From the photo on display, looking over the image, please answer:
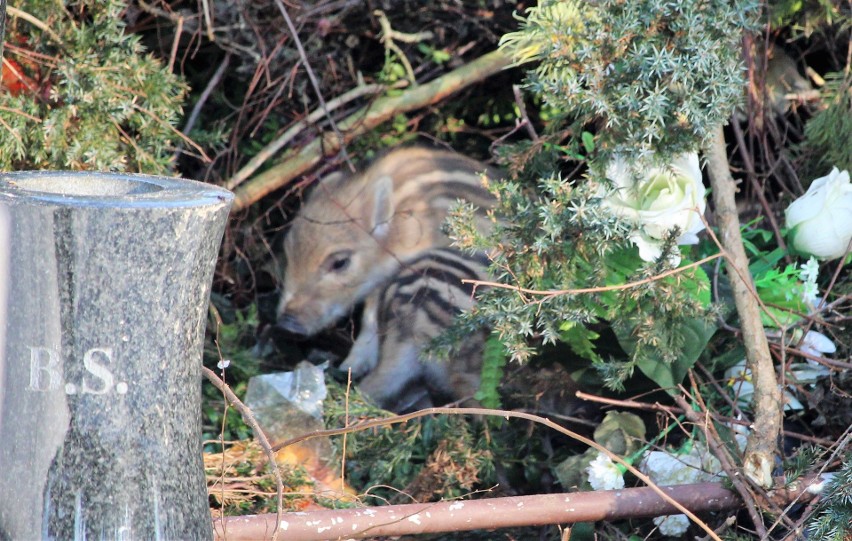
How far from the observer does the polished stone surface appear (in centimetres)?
103

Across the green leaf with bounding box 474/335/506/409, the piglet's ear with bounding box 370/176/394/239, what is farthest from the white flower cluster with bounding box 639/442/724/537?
the piglet's ear with bounding box 370/176/394/239

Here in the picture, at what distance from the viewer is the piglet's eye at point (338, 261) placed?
2814 mm

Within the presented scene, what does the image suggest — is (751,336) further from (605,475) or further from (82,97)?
(82,97)

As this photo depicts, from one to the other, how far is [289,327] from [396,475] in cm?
78

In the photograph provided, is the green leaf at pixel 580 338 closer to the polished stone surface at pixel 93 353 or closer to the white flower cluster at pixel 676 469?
the white flower cluster at pixel 676 469

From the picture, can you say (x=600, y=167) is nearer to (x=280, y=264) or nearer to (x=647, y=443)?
(x=647, y=443)

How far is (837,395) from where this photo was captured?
1778 millimetres

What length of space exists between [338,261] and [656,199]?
1.25 metres

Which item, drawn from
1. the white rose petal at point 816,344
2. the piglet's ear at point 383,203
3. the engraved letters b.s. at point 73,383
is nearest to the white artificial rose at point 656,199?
the white rose petal at point 816,344

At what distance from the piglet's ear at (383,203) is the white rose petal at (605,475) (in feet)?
4.15

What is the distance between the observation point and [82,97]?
6.39 ft

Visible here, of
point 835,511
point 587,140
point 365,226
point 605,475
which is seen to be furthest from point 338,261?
point 835,511

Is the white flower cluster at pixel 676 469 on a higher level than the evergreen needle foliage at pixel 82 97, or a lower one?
lower

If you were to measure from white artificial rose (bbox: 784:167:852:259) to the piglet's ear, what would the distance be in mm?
1151
